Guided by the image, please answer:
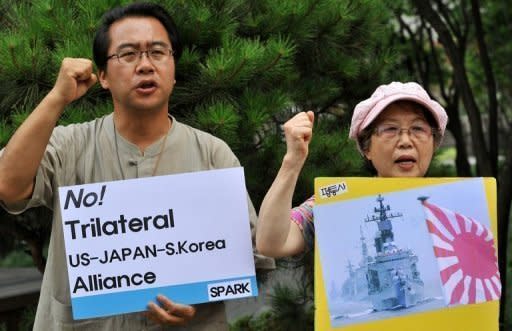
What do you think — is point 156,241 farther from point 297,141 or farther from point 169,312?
point 297,141

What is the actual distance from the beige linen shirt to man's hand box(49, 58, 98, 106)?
0.18 metres

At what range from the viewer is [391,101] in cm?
264

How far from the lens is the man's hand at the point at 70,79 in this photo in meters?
2.59

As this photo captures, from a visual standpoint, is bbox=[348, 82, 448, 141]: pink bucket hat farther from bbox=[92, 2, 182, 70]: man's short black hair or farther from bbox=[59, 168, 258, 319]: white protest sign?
bbox=[92, 2, 182, 70]: man's short black hair

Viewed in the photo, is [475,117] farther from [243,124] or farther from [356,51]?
[243,124]

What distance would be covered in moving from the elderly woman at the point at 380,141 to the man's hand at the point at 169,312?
0.28 m

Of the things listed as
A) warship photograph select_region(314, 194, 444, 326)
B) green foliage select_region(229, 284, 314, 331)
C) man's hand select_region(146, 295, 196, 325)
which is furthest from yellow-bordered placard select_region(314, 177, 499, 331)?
green foliage select_region(229, 284, 314, 331)

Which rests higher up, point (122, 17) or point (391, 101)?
point (122, 17)

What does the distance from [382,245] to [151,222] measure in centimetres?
66

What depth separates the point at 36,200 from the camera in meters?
2.66

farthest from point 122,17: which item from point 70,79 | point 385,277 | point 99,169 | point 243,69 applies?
point 385,277

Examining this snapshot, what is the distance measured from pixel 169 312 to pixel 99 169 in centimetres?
47

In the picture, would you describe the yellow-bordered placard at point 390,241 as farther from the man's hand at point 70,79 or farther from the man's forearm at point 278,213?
the man's hand at point 70,79

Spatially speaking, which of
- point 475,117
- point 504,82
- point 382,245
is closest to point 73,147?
point 382,245
